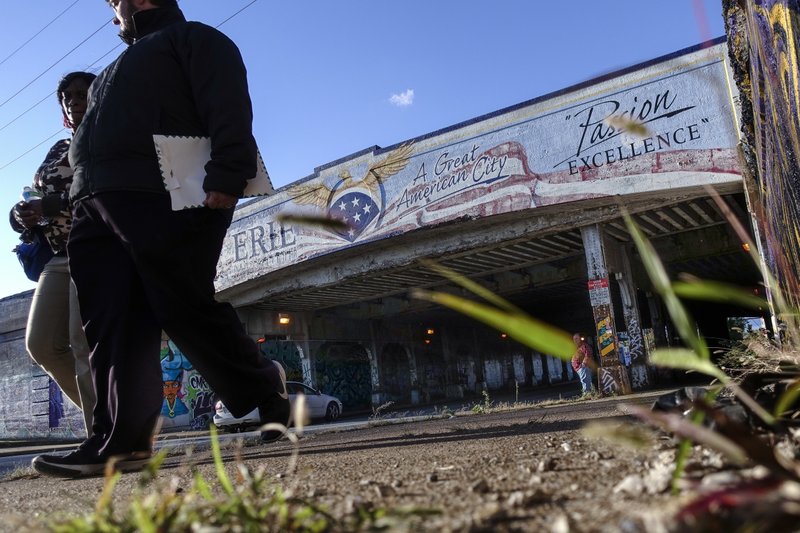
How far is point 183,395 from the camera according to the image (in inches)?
768

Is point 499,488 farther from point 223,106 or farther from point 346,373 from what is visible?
point 346,373

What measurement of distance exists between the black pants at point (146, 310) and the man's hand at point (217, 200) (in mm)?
49

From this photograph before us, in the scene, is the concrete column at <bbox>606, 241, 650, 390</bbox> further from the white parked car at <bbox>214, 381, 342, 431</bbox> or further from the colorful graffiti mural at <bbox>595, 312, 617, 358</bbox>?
the white parked car at <bbox>214, 381, 342, 431</bbox>

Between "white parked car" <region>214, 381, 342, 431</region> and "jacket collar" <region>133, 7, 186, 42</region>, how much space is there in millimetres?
10892

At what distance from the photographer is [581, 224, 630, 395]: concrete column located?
41.0ft

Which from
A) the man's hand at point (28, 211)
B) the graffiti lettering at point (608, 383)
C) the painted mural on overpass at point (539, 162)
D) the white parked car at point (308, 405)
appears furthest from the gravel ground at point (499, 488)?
the white parked car at point (308, 405)

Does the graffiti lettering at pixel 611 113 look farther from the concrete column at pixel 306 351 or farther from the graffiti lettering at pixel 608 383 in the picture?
the concrete column at pixel 306 351

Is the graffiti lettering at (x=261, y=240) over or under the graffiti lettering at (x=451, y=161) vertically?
under

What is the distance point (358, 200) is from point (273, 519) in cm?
1453

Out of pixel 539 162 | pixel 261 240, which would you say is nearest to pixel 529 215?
pixel 539 162

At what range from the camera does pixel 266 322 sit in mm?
19891

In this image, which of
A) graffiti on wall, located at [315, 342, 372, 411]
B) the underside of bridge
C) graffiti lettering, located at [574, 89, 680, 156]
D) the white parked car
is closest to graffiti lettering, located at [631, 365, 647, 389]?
the underside of bridge

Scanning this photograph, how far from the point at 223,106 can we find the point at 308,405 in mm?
12442

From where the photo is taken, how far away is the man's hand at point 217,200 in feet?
7.00
